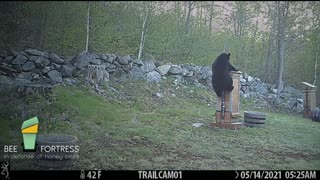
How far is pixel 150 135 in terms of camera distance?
5.87 meters

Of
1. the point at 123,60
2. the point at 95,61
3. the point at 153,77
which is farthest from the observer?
the point at 153,77

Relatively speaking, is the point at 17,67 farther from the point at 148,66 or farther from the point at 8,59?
the point at 148,66

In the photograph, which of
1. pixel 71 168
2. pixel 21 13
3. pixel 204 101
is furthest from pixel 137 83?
pixel 71 168

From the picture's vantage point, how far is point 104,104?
26.0ft

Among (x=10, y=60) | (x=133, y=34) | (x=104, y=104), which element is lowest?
(x=104, y=104)

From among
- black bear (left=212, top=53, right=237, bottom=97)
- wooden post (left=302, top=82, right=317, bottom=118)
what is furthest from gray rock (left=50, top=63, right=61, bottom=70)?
wooden post (left=302, top=82, right=317, bottom=118)

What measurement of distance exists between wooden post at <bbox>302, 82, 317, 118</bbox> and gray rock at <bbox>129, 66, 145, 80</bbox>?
5.44 meters

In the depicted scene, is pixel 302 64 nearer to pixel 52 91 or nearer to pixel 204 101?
pixel 204 101

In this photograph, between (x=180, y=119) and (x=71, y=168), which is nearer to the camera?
(x=71, y=168)

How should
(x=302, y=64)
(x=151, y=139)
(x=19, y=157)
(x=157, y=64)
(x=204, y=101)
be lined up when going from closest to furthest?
(x=19, y=157) < (x=151, y=139) < (x=302, y=64) < (x=204, y=101) < (x=157, y=64)

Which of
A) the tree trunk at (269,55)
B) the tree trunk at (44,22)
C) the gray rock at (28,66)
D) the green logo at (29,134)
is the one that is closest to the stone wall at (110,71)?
the gray rock at (28,66)

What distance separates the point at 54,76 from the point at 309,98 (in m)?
8.02

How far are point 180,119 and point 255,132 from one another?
6.05 feet

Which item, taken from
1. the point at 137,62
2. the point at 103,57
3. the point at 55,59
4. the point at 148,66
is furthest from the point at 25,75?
the point at 148,66
